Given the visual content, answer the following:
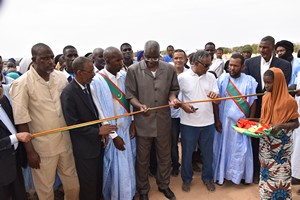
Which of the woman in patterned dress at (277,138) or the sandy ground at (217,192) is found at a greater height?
the woman in patterned dress at (277,138)

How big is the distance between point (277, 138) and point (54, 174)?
2859mm

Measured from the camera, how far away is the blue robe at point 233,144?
4102 mm

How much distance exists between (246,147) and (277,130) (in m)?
1.14

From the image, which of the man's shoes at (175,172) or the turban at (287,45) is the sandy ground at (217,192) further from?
the turban at (287,45)

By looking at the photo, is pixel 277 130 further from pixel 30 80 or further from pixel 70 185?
pixel 30 80

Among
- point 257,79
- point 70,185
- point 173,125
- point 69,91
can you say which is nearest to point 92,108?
point 69,91

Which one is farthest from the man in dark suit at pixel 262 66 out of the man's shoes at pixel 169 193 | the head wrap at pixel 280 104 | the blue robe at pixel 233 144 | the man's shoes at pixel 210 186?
the man's shoes at pixel 169 193

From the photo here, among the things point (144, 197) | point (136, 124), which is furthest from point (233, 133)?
point (144, 197)

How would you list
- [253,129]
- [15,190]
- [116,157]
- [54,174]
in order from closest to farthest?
[15,190], [54,174], [253,129], [116,157]

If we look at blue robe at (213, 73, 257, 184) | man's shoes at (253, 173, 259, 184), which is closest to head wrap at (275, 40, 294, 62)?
blue robe at (213, 73, 257, 184)

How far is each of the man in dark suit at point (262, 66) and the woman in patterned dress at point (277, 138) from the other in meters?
1.00

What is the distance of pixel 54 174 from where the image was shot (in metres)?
3.20

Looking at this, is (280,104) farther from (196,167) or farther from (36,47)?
(36,47)

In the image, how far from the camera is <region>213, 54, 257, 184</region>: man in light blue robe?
4082 mm
